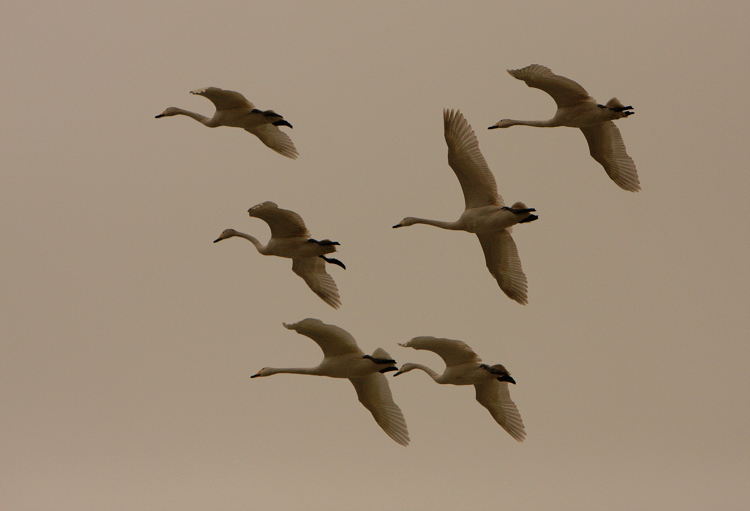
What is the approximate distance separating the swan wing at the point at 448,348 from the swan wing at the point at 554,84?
531 cm

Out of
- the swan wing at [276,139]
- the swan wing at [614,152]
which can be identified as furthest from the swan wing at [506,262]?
the swan wing at [276,139]

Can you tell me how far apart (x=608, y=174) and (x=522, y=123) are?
210 centimetres

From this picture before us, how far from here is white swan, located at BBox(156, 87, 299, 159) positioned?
2431 centimetres

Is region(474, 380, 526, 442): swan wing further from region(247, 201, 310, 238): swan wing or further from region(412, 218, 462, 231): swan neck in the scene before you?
region(247, 201, 310, 238): swan wing

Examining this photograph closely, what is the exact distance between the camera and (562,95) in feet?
80.6

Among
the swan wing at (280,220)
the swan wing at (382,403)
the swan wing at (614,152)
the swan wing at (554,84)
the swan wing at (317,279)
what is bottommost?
the swan wing at (382,403)

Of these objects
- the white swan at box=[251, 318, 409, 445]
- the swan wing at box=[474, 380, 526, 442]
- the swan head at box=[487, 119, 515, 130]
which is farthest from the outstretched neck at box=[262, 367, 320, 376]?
the swan head at box=[487, 119, 515, 130]

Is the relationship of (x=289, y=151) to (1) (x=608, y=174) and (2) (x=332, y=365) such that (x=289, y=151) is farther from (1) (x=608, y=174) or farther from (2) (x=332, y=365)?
(1) (x=608, y=174)

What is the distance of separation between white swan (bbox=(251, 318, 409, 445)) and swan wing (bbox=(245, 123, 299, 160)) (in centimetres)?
456

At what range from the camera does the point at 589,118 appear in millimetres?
24641

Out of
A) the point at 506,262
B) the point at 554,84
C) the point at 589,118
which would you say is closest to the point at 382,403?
the point at 506,262

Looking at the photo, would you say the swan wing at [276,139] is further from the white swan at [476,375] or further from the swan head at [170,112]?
the white swan at [476,375]

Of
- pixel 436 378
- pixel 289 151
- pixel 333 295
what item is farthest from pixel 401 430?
pixel 289 151

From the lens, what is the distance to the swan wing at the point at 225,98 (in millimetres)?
23891
